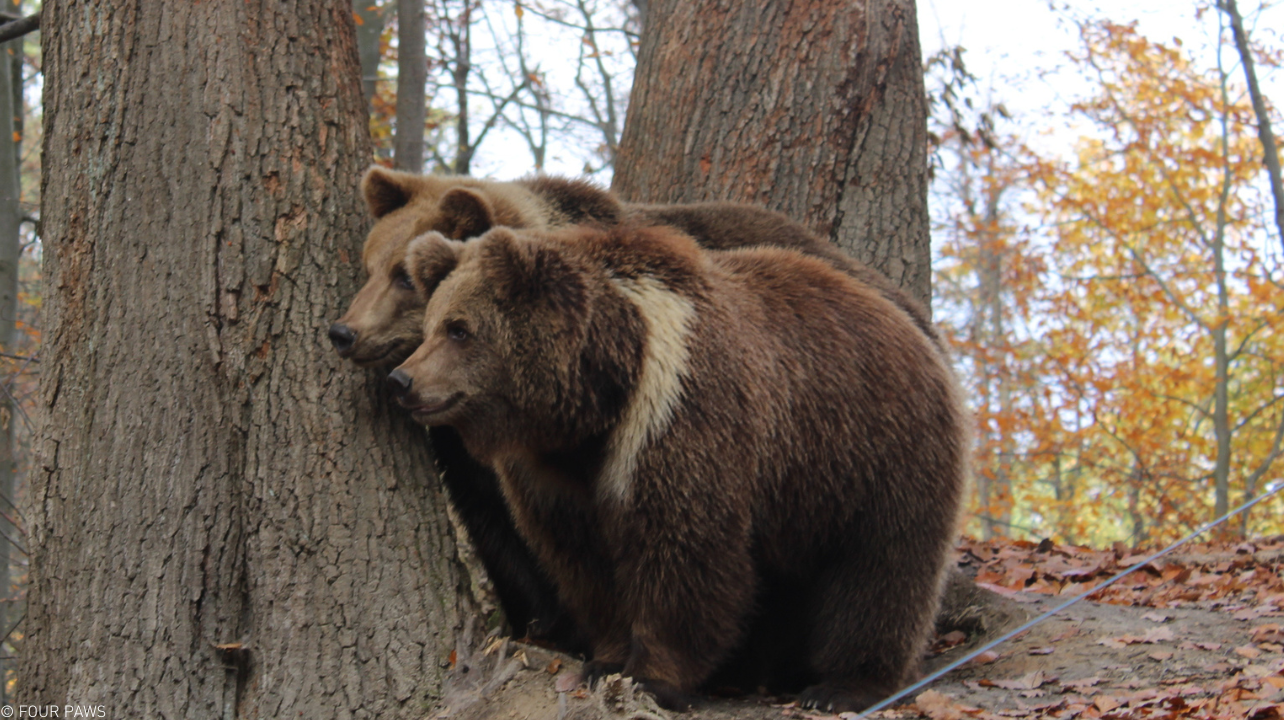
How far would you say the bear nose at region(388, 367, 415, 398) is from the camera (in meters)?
3.53

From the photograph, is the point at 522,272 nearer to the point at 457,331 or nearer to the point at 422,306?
the point at 457,331

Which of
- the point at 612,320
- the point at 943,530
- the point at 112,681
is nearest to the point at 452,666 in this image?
the point at 112,681

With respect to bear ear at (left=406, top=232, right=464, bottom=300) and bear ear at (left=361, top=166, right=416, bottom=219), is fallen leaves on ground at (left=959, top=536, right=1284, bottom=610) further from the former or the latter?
bear ear at (left=361, top=166, right=416, bottom=219)

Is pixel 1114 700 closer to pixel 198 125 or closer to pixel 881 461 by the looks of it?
pixel 881 461

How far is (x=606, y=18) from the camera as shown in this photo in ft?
58.7

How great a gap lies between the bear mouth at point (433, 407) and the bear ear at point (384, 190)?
4.57ft

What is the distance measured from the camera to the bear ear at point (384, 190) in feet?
14.8

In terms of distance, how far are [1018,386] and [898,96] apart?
18459mm

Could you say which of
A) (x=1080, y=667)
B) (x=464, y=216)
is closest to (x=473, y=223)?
(x=464, y=216)

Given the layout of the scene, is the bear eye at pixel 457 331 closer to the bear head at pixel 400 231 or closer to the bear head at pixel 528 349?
the bear head at pixel 528 349

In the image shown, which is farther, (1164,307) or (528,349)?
(1164,307)

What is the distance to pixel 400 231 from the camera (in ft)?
14.4

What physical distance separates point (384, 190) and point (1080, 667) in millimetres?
3897

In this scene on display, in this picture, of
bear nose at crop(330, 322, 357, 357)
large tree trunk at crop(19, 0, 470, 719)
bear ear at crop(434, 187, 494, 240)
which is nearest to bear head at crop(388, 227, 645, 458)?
bear nose at crop(330, 322, 357, 357)
